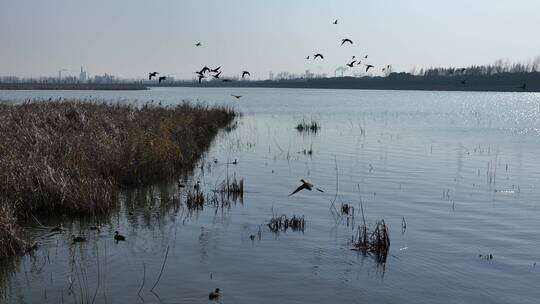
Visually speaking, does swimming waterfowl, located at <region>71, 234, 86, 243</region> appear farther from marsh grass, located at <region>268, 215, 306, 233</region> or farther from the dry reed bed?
marsh grass, located at <region>268, 215, 306, 233</region>

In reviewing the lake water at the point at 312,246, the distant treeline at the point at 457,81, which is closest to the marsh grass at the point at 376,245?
the lake water at the point at 312,246

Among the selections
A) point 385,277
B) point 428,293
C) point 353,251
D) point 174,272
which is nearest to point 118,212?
point 174,272

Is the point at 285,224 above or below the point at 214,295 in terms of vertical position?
above

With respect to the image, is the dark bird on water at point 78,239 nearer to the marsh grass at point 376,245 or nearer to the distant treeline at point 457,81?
the marsh grass at point 376,245

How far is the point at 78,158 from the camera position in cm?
1469

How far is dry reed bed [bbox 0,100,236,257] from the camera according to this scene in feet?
40.1

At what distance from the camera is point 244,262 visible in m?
9.81

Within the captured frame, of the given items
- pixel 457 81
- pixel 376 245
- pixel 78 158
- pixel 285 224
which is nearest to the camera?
pixel 376 245

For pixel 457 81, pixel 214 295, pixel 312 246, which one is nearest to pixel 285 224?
pixel 312 246

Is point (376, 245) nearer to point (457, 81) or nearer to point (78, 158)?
point (78, 158)

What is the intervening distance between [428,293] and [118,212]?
26.5 feet

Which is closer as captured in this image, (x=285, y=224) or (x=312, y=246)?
(x=312, y=246)

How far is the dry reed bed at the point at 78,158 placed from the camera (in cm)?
1223

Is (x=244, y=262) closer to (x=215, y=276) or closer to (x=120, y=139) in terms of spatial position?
(x=215, y=276)
